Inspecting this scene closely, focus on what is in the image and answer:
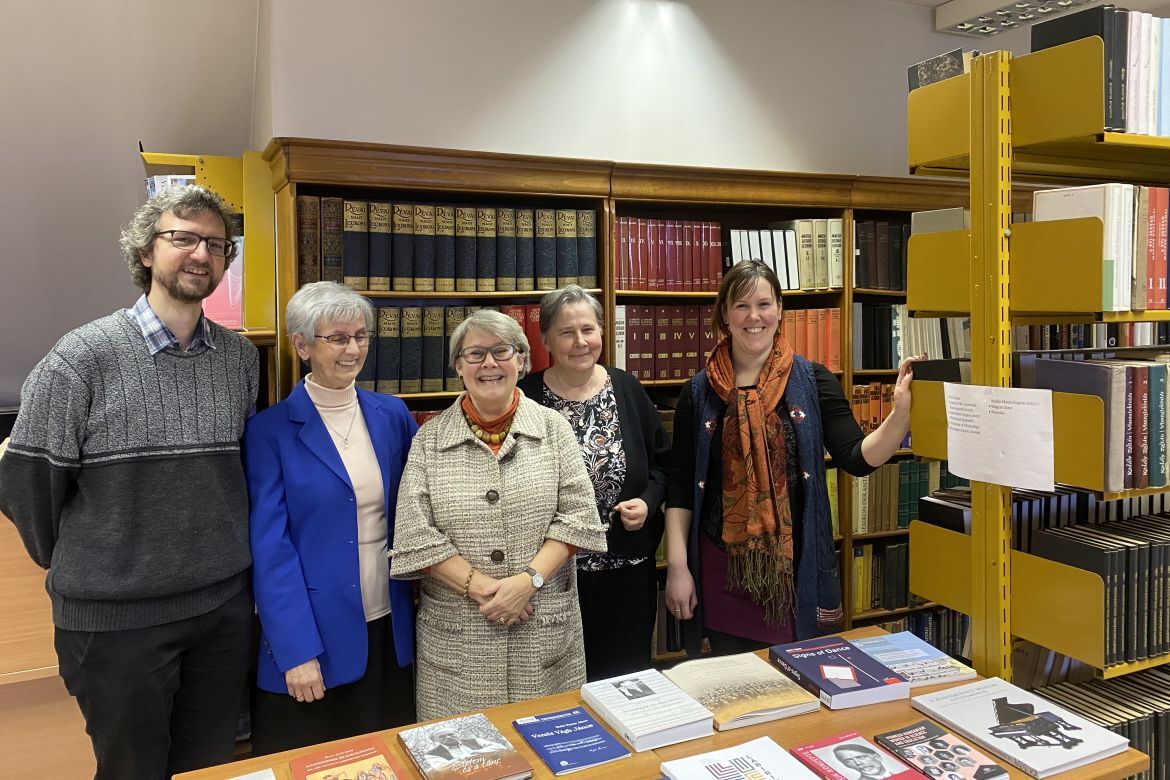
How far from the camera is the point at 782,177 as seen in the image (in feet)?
10.8

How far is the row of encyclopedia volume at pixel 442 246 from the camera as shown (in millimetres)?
2730

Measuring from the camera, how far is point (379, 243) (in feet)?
9.14

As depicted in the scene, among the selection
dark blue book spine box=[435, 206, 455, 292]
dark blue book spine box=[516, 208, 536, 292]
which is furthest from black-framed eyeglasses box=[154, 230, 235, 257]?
dark blue book spine box=[516, 208, 536, 292]

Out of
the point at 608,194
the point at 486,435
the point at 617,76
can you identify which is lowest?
the point at 486,435

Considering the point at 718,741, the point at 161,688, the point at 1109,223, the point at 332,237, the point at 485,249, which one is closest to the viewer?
the point at 718,741

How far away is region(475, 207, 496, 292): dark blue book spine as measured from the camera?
293cm

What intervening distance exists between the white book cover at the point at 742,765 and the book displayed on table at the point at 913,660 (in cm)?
40

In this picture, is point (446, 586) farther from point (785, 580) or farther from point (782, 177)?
point (782, 177)

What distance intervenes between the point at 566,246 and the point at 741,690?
1.88 m

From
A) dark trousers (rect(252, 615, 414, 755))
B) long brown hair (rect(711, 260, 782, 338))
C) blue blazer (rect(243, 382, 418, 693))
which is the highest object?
long brown hair (rect(711, 260, 782, 338))

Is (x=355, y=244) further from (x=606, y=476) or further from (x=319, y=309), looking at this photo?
(x=606, y=476)

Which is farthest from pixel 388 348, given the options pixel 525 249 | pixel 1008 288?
pixel 1008 288

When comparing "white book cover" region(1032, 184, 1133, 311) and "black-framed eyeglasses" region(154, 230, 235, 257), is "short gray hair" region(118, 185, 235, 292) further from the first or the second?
"white book cover" region(1032, 184, 1133, 311)

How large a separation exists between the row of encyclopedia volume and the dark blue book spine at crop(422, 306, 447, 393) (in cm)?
9
